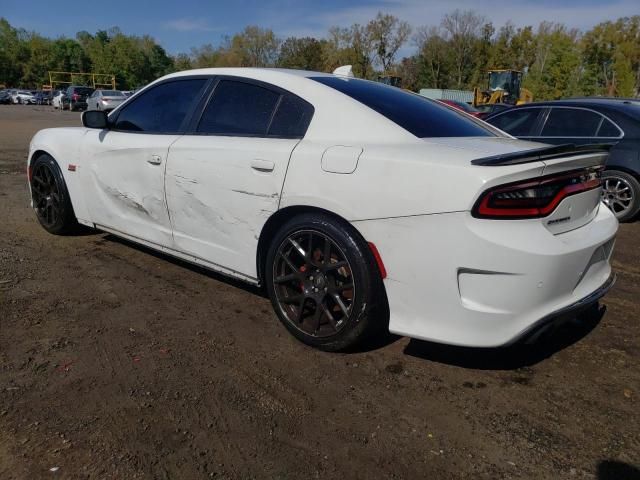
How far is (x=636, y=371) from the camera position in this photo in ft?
9.18

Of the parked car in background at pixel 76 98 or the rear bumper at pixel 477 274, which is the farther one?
the parked car in background at pixel 76 98

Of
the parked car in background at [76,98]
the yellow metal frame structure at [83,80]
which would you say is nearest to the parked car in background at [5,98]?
the yellow metal frame structure at [83,80]

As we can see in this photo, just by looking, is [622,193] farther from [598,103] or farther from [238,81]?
[238,81]

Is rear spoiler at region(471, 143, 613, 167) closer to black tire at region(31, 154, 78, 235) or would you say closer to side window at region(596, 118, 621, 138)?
black tire at region(31, 154, 78, 235)

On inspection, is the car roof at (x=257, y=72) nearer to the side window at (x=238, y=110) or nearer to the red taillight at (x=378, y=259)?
the side window at (x=238, y=110)

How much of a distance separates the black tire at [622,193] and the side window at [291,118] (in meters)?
4.64

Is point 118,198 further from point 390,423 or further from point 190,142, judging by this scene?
point 390,423

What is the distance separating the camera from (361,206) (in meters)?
2.54

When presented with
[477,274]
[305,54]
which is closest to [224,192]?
[477,274]

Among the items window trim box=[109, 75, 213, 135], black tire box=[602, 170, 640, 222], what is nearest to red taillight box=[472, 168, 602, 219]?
window trim box=[109, 75, 213, 135]

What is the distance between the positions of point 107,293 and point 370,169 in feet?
7.21

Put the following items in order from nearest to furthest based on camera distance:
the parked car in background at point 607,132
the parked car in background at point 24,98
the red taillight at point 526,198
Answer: the red taillight at point 526,198 < the parked car in background at point 607,132 < the parked car in background at point 24,98

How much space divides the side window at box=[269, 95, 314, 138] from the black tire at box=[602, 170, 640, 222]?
464 centimetres

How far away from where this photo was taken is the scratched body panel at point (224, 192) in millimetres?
2939
